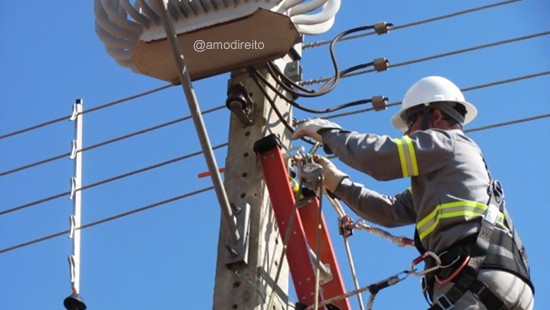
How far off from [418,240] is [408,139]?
442 mm

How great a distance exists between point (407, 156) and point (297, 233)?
61cm

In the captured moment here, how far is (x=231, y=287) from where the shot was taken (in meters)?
4.95

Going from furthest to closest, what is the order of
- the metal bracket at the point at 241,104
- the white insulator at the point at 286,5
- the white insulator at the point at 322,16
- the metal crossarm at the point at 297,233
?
the white insulator at the point at 322,16 → the white insulator at the point at 286,5 → the metal bracket at the point at 241,104 → the metal crossarm at the point at 297,233

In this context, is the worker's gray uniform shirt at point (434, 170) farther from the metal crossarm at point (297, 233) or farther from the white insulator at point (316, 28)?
the white insulator at point (316, 28)

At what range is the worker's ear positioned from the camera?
5.33m

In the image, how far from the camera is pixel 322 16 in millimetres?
5949

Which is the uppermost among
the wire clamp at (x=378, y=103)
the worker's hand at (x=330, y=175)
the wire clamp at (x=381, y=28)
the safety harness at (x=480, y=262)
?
the wire clamp at (x=381, y=28)

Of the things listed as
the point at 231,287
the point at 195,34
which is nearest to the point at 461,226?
the point at 231,287

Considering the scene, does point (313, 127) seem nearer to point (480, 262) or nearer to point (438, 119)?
point (438, 119)

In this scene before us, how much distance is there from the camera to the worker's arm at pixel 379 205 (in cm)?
555

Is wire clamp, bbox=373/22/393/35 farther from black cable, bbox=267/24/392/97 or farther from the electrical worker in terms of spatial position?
the electrical worker

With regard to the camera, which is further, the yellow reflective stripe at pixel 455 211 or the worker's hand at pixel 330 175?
the worker's hand at pixel 330 175

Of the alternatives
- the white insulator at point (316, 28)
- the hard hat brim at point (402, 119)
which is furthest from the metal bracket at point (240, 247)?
the white insulator at point (316, 28)

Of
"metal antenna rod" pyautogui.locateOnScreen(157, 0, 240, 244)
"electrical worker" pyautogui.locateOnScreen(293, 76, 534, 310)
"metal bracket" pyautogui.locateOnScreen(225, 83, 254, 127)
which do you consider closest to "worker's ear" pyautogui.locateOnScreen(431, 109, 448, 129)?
"electrical worker" pyautogui.locateOnScreen(293, 76, 534, 310)
